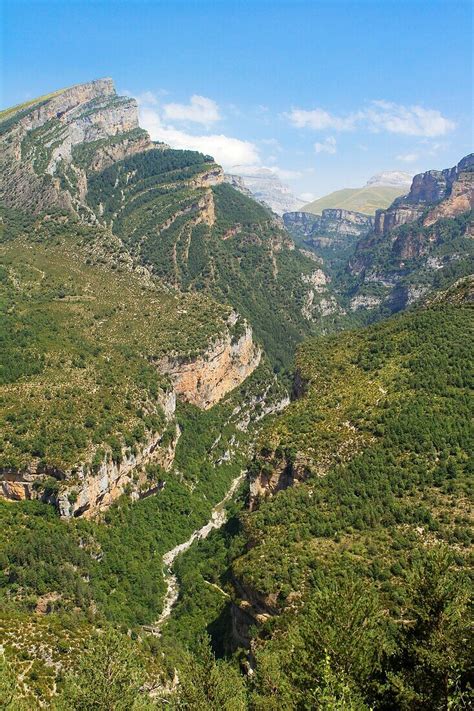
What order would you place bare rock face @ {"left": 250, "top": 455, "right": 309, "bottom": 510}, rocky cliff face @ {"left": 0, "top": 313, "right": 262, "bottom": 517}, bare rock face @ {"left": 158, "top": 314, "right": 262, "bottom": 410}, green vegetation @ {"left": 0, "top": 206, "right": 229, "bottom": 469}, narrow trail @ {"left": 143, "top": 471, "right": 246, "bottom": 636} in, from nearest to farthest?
bare rock face @ {"left": 250, "top": 455, "right": 309, "bottom": 510} < narrow trail @ {"left": 143, "top": 471, "right": 246, "bottom": 636} < rocky cliff face @ {"left": 0, "top": 313, "right": 262, "bottom": 517} < green vegetation @ {"left": 0, "top": 206, "right": 229, "bottom": 469} < bare rock face @ {"left": 158, "top": 314, "right": 262, "bottom": 410}

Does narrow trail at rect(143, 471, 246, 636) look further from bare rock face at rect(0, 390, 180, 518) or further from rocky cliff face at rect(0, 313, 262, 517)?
bare rock face at rect(0, 390, 180, 518)

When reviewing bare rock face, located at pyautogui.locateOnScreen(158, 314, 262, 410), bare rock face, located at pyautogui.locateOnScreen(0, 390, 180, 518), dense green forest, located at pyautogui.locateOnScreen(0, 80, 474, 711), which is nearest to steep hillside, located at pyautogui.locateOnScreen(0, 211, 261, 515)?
bare rock face, located at pyautogui.locateOnScreen(0, 390, 180, 518)

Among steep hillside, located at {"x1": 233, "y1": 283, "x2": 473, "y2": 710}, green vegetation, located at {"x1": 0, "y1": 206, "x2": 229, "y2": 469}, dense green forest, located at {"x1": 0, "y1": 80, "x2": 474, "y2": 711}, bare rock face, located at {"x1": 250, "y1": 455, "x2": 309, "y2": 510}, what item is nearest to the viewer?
steep hillside, located at {"x1": 233, "y1": 283, "x2": 473, "y2": 710}

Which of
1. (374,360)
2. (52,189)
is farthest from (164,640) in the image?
(52,189)

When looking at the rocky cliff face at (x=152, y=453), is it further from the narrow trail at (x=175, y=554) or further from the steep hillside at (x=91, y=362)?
the narrow trail at (x=175, y=554)

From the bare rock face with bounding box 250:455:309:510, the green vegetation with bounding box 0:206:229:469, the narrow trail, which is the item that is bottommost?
the narrow trail

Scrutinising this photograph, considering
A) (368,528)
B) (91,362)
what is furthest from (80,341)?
(368,528)

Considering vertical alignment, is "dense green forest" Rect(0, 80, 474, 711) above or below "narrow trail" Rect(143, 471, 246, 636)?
above

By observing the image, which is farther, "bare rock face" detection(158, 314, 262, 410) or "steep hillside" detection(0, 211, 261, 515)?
"bare rock face" detection(158, 314, 262, 410)
